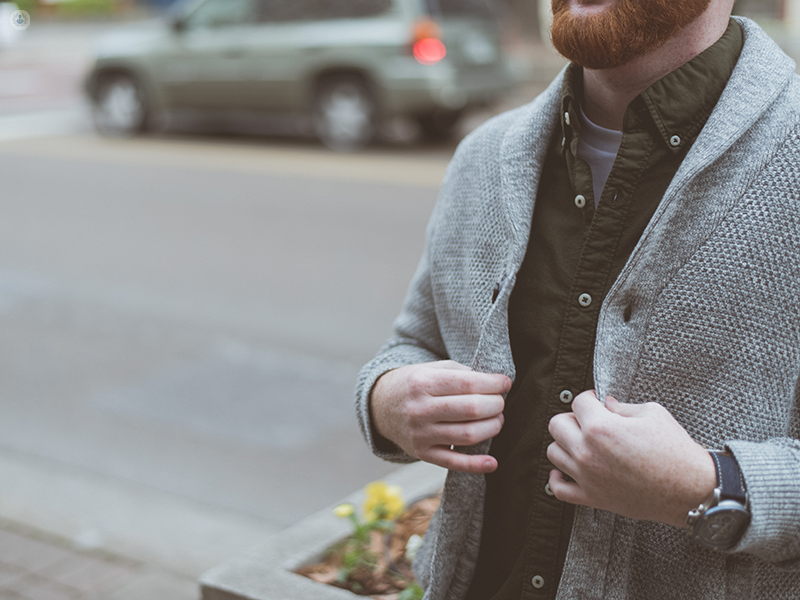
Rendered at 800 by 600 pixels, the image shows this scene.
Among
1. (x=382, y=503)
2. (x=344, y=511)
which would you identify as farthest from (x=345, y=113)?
(x=344, y=511)

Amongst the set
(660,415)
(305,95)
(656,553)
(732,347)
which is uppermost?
(305,95)

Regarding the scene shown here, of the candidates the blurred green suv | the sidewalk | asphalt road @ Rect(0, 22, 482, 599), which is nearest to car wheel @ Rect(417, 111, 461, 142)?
the blurred green suv

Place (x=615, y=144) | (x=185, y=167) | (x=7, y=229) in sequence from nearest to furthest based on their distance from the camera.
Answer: (x=615, y=144) < (x=7, y=229) < (x=185, y=167)

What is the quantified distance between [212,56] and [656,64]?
11362mm

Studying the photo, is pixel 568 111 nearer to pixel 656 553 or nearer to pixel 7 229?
pixel 656 553

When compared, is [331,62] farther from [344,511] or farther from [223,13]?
Result: [344,511]

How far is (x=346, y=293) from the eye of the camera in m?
6.46

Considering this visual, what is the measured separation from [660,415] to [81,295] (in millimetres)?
6191

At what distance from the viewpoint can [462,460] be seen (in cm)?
136

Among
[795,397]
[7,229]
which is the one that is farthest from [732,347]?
[7,229]

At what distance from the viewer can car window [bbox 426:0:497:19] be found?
10.9m

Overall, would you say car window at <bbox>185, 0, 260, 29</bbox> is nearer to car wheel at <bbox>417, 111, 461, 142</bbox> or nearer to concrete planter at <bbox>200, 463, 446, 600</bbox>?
car wheel at <bbox>417, 111, 461, 142</bbox>

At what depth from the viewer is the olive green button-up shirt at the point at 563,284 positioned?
130 cm

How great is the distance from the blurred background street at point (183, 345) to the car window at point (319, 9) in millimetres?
1646
